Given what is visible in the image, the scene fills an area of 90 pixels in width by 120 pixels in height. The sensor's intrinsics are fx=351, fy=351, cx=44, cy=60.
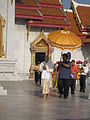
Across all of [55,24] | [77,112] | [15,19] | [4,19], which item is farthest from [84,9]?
[77,112]

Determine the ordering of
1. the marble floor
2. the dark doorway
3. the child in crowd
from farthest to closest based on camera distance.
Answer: the dark doorway
the child in crowd
the marble floor

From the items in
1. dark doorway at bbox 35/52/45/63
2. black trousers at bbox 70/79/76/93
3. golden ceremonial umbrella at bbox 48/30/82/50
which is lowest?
black trousers at bbox 70/79/76/93

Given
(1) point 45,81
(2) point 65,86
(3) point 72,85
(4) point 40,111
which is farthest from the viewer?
(3) point 72,85

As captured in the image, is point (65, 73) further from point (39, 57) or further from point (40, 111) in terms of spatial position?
point (39, 57)

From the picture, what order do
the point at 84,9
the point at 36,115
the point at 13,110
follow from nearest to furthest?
the point at 36,115 → the point at 13,110 → the point at 84,9

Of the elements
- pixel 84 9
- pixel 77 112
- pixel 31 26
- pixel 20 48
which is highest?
pixel 84 9

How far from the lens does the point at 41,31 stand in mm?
24250

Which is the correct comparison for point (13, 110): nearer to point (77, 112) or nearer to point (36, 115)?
point (36, 115)

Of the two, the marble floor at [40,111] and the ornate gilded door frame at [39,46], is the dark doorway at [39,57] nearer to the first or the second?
the ornate gilded door frame at [39,46]

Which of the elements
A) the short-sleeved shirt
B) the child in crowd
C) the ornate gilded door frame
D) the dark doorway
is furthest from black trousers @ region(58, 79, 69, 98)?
the dark doorway

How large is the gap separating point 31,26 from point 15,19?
48.0 inches

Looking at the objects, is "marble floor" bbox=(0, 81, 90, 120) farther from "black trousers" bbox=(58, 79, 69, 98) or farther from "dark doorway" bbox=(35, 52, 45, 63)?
"dark doorway" bbox=(35, 52, 45, 63)

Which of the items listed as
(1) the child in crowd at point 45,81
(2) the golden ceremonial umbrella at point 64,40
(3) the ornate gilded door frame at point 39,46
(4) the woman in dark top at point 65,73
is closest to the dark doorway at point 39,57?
(3) the ornate gilded door frame at point 39,46

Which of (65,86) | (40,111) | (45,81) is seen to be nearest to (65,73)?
(65,86)
